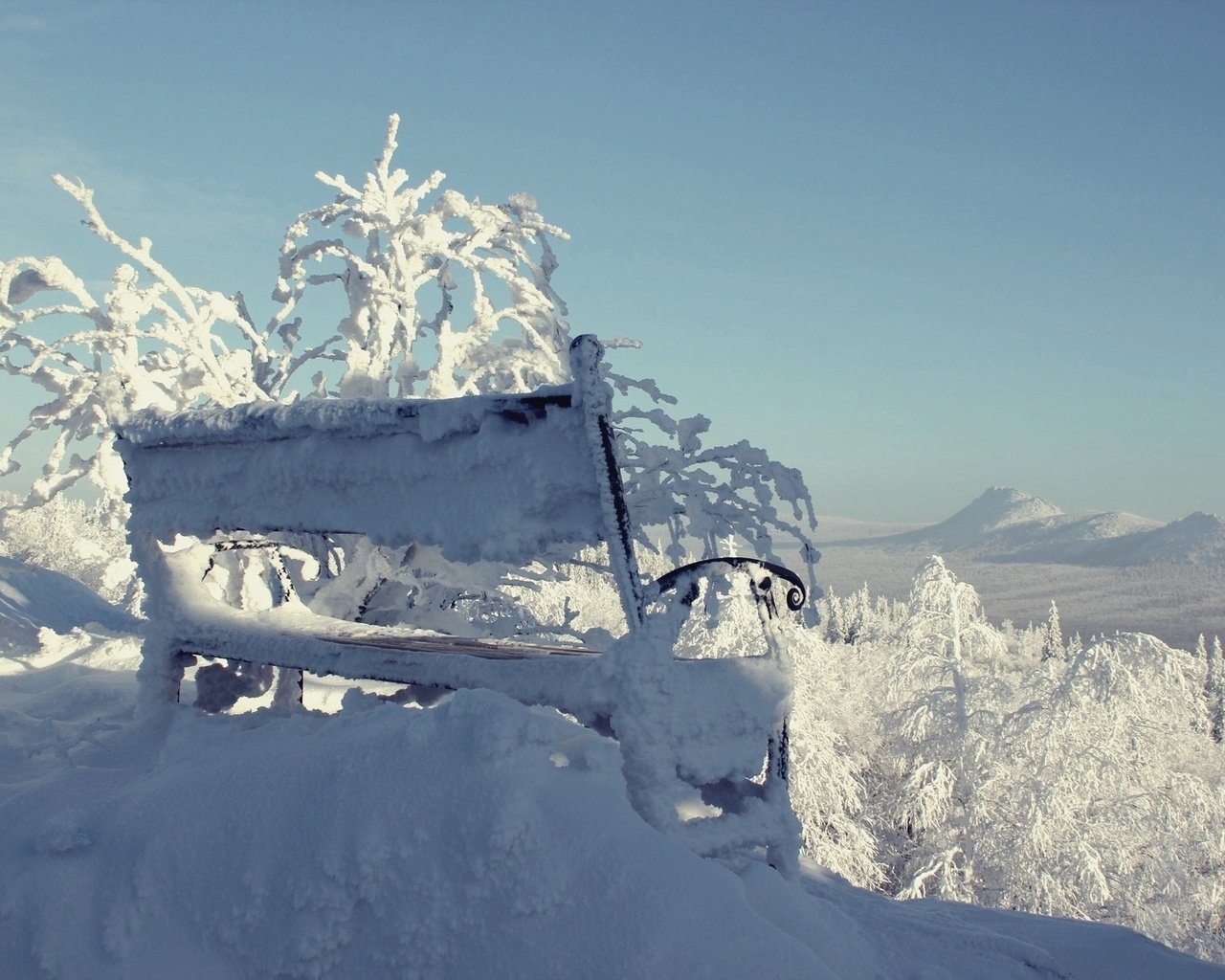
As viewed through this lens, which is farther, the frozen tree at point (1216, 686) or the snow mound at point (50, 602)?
the frozen tree at point (1216, 686)

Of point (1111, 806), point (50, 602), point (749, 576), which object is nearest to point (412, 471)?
point (749, 576)

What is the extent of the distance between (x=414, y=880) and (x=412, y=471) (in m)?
1.45

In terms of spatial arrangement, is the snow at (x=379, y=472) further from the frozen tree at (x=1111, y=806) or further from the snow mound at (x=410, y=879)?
the frozen tree at (x=1111, y=806)

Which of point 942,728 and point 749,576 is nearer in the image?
A: point 749,576

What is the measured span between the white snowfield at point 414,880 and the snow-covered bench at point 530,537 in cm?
23

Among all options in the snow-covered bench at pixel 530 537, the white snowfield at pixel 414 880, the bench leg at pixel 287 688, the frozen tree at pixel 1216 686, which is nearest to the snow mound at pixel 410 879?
the white snowfield at pixel 414 880

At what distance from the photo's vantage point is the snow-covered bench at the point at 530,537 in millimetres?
2861

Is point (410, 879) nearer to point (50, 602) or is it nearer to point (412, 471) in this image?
point (412, 471)

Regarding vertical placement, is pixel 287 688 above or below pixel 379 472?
below

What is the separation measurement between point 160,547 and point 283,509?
1.14 meters

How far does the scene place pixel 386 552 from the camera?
7617mm

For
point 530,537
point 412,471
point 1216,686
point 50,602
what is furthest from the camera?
point 1216,686

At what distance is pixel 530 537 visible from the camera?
2928mm

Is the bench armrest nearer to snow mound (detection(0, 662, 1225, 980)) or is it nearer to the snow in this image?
the snow
